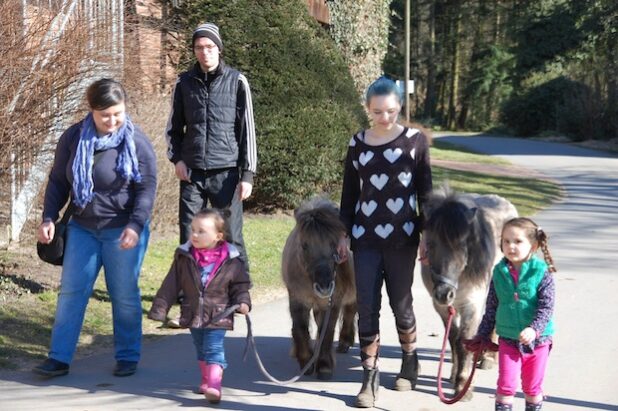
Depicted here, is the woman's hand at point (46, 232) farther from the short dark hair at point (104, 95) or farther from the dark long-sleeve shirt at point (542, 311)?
the dark long-sleeve shirt at point (542, 311)

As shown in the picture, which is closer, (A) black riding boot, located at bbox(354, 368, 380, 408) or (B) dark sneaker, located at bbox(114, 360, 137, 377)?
(A) black riding boot, located at bbox(354, 368, 380, 408)

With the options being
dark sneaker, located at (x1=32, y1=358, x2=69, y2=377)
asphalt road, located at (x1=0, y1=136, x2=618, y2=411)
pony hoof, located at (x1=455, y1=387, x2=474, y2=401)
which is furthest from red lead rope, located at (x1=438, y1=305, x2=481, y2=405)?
dark sneaker, located at (x1=32, y1=358, x2=69, y2=377)

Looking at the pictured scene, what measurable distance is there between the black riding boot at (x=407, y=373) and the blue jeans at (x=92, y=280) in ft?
6.01

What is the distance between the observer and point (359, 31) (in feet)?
59.3

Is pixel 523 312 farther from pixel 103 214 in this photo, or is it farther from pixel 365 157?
pixel 103 214

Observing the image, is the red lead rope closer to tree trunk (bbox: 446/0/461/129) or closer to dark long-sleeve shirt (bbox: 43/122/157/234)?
dark long-sleeve shirt (bbox: 43/122/157/234)

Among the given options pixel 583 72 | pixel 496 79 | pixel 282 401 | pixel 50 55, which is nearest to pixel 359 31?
pixel 50 55

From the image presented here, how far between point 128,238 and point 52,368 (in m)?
1.04

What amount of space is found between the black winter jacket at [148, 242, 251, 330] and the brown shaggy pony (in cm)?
51

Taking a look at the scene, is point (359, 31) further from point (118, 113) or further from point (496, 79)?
point (496, 79)

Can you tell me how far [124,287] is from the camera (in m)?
6.01

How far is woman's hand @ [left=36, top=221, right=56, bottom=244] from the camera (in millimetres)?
5824

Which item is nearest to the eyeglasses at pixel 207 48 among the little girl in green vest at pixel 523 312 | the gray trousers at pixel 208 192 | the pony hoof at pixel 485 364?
the gray trousers at pixel 208 192

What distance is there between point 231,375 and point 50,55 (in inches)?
142
